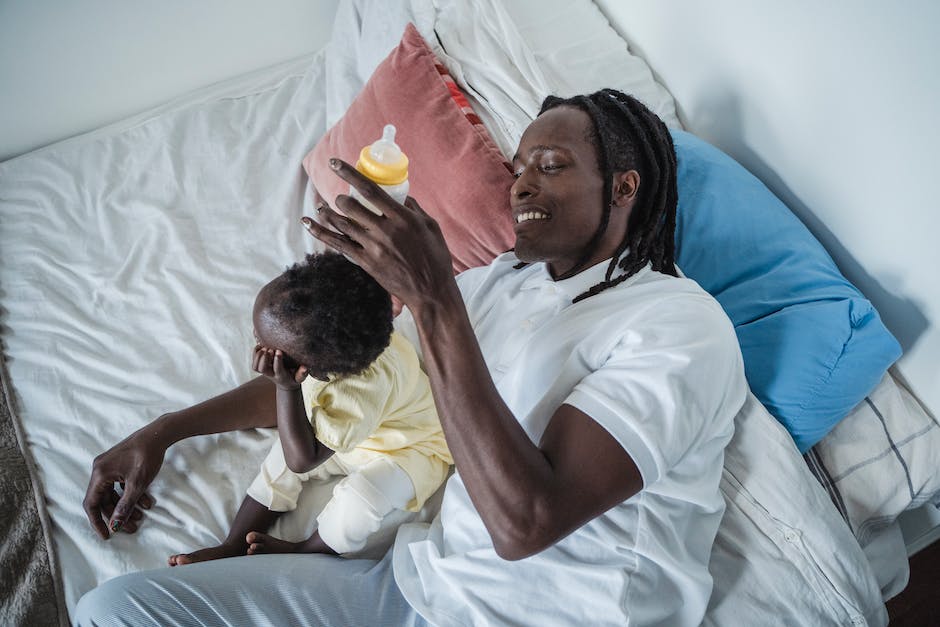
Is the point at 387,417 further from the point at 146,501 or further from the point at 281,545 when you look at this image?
the point at 146,501

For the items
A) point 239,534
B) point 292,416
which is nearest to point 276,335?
point 292,416

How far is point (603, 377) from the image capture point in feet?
2.91

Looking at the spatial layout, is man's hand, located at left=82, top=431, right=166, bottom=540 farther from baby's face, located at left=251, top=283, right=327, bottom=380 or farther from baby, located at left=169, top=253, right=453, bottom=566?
baby's face, located at left=251, top=283, right=327, bottom=380

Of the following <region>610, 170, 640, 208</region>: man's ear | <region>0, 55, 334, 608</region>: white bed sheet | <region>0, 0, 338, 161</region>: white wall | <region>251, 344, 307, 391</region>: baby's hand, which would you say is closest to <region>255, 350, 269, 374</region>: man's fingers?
<region>251, 344, 307, 391</region>: baby's hand

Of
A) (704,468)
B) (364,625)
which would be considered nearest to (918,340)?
(704,468)

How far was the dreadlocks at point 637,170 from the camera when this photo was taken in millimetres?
1108

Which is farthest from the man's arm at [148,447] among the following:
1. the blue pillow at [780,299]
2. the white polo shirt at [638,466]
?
the blue pillow at [780,299]

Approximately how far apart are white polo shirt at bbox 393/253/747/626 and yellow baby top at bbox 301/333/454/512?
127mm

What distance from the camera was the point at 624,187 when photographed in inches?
44.3

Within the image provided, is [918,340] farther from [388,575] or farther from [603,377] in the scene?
[388,575]

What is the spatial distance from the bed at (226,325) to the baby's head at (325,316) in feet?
1.20

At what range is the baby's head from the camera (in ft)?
3.14

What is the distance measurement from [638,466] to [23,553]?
1024 mm

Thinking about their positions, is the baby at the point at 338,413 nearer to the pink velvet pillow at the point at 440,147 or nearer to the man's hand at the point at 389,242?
the man's hand at the point at 389,242
